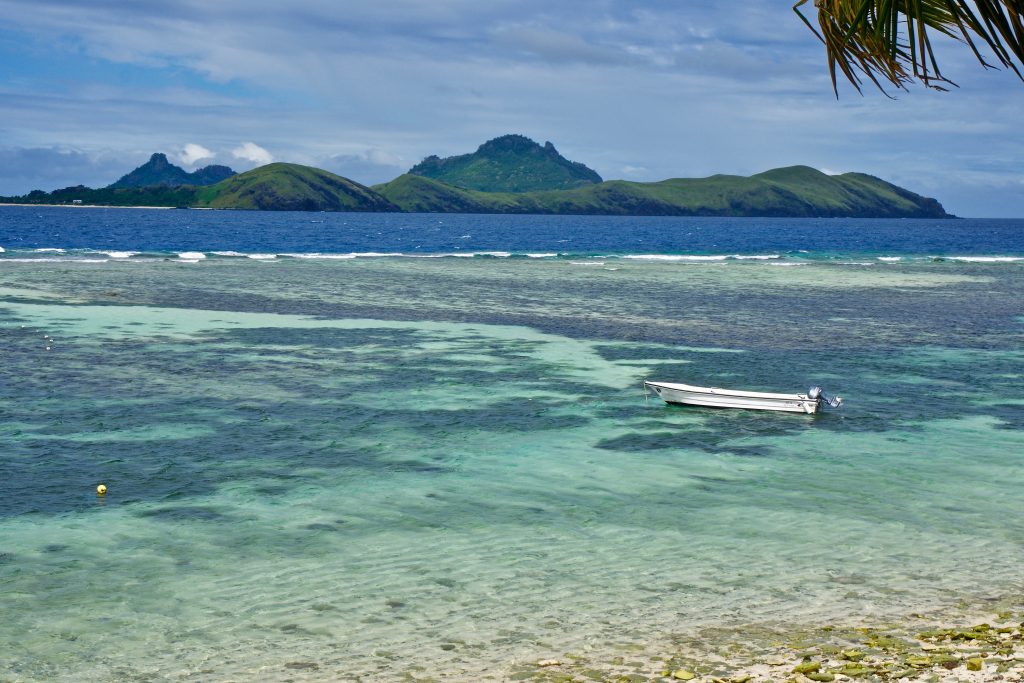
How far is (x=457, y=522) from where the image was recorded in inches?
656

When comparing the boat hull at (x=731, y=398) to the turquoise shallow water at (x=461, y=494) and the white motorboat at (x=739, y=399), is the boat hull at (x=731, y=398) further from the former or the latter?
the turquoise shallow water at (x=461, y=494)

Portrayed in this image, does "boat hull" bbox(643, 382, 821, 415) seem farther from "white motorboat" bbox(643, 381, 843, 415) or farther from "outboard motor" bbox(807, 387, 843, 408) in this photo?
"outboard motor" bbox(807, 387, 843, 408)

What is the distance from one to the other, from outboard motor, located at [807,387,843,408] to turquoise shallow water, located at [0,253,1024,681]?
12.9 inches

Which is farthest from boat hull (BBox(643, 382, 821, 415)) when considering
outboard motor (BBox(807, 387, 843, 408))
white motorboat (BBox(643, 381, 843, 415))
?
outboard motor (BBox(807, 387, 843, 408))

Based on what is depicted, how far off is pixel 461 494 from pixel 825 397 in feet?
38.7

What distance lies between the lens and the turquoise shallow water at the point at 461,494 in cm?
1234

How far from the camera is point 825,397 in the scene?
25.9 meters

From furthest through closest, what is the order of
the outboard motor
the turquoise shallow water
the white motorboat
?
Answer: the white motorboat < the outboard motor < the turquoise shallow water

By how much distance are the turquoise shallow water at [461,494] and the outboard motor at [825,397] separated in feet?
1.08

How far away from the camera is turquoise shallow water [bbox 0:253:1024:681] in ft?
40.5

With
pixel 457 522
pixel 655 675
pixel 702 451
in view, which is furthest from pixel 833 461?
pixel 655 675

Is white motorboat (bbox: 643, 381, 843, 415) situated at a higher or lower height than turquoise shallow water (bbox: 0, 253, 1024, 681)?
higher

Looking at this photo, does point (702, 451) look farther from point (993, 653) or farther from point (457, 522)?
point (993, 653)

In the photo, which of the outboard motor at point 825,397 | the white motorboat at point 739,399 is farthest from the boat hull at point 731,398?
the outboard motor at point 825,397
